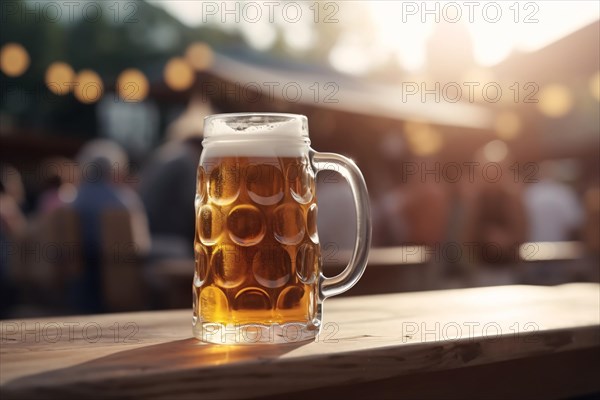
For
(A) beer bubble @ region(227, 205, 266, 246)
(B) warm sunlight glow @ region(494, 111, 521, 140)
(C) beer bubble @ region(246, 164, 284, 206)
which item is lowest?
(A) beer bubble @ region(227, 205, 266, 246)

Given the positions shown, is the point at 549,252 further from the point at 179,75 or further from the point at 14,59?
the point at 14,59

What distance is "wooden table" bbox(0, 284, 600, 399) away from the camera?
27.4 inches

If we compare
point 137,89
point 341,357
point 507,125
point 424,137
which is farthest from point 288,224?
point 507,125

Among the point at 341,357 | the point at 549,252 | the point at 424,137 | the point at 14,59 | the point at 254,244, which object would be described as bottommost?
the point at 549,252

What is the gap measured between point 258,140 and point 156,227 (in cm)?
297

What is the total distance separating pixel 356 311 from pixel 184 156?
2680mm

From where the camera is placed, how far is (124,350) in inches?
32.6

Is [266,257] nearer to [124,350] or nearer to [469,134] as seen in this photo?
[124,350]

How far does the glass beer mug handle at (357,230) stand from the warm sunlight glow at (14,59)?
14615mm

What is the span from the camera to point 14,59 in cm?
1506

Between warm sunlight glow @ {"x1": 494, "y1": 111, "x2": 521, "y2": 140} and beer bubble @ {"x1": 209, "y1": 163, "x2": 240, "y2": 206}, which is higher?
A: warm sunlight glow @ {"x1": 494, "y1": 111, "x2": 521, "y2": 140}

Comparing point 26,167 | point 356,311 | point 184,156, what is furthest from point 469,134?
point 356,311

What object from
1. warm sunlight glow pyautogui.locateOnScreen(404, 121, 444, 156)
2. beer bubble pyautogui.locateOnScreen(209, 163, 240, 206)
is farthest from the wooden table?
warm sunlight glow pyautogui.locateOnScreen(404, 121, 444, 156)

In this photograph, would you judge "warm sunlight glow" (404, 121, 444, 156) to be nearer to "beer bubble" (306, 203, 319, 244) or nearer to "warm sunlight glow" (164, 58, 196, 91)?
"warm sunlight glow" (164, 58, 196, 91)
